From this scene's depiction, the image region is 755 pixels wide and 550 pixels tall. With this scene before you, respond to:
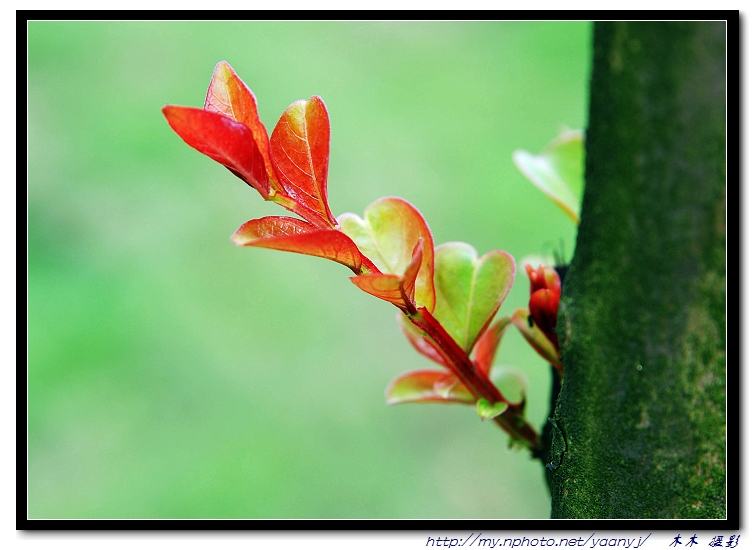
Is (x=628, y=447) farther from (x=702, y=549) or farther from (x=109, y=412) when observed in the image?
(x=109, y=412)

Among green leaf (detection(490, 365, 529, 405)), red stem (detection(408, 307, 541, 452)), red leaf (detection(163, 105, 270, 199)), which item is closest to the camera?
red leaf (detection(163, 105, 270, 199))

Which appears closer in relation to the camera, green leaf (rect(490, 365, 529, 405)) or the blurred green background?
green leaf (rect(490, 365, 529, 405))

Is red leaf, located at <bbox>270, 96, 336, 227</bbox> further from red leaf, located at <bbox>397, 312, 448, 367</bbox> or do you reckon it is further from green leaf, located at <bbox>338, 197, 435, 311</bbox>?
red leaf, located at <bbox>397, 312, 448, 367</bbox>

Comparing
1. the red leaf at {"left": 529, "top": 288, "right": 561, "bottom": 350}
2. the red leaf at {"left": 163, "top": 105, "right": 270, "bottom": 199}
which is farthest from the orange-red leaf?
the red leaf at {"left": 163, "top": 105, "right": 270, "bottom": 199}

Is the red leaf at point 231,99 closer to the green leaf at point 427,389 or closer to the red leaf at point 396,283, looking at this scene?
the red leaf at point 396,283

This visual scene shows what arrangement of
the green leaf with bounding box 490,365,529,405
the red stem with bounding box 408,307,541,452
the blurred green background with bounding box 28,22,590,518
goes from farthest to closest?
the blurred green background with bounding box 28,22,590,518 → the green leaf with bounding box 490,365,529,405 → the red stem with bounding box 408,307,541,452

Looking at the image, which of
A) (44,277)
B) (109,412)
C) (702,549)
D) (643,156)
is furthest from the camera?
(44,277)

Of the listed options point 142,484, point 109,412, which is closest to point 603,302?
point 142,484
